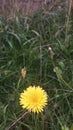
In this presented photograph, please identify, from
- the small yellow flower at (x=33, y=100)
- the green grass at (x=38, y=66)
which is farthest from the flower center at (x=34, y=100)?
the green grass at (x=38, y=66)

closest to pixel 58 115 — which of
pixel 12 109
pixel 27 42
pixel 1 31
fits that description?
pixel 12 109

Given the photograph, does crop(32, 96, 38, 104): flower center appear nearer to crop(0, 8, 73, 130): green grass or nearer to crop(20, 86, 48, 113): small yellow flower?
crop(20, 86, 48, 113): small yellow flower

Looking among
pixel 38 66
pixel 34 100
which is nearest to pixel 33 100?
pixel 34 100

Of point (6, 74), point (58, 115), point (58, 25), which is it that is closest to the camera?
point (58, 115)

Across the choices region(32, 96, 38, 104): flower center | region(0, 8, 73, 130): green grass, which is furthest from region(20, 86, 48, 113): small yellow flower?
region(0, 8, 73, 130): green grass

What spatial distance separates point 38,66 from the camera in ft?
8.82

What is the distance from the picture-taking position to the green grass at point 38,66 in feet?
7.31

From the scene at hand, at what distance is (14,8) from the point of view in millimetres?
3311

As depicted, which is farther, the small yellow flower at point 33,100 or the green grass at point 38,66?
the green grass at point 38,66

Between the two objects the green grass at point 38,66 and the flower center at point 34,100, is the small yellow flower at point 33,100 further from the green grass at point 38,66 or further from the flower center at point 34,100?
the green grass at point 38,66

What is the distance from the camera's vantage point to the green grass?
223 centimetres

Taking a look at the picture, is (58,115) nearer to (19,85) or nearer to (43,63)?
(19,85)

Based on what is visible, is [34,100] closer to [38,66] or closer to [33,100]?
[33,100]

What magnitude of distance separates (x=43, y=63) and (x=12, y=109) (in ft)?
1.57
